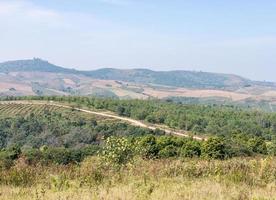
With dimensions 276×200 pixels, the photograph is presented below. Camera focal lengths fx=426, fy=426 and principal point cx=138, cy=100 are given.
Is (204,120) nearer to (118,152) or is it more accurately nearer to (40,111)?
(40,111)

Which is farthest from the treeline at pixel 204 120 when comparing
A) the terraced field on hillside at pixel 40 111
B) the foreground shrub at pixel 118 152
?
the foreground shrub at pixel 118 152

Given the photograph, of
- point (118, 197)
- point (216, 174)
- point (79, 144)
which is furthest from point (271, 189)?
point (79, 144)

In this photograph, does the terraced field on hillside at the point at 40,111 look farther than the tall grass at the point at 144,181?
Yes

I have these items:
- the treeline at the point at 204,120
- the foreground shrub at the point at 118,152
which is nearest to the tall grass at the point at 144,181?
the foreground shrub at the point at 118,152

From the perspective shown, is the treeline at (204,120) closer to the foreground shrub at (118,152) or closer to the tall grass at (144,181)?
the foreground shrub at (118,152)

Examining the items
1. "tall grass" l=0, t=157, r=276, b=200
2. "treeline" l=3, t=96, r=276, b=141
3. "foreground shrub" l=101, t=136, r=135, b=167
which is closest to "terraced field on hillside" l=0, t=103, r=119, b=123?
"treeline" l=3, t=96, r=276, b=141

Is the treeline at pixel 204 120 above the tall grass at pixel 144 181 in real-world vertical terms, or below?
below

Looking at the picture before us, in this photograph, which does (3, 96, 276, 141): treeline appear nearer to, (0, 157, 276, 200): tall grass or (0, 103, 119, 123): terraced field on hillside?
(0, 103, 119, 123): terraced field on hillside

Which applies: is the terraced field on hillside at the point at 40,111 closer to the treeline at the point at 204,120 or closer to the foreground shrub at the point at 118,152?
the treeline at the point at 204,120

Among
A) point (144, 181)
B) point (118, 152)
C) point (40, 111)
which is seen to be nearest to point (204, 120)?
point (40, 111)

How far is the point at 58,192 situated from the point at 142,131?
405ft

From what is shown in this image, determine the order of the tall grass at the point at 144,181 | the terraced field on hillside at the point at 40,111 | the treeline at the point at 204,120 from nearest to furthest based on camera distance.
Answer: the tall grass at the point at 144,181 → the treeline at the point at 204,120 → the terraced field on hillside at the point at 40,111

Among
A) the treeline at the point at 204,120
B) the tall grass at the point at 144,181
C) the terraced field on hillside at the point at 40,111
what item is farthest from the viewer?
the terraced field on hillside at the point at 40,111

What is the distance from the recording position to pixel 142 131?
132 metres
